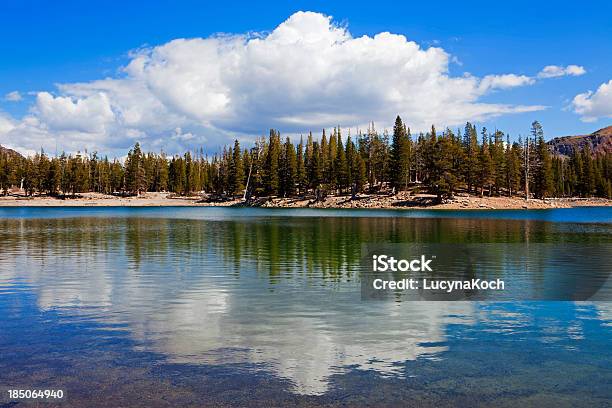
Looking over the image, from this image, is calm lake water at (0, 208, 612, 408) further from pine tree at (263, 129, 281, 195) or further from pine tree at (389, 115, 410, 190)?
pine tree at (263, 129, 281, 195)

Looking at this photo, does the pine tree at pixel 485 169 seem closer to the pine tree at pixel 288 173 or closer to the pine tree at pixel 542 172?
the pine tree at pixel 542 172

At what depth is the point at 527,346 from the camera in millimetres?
13398

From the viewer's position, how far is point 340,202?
13675cm

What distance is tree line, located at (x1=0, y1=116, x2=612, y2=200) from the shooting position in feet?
429

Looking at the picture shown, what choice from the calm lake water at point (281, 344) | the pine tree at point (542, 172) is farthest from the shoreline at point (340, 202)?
the calm lake water at point (281, 344)

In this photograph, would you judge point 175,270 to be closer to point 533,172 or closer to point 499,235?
point 499,235

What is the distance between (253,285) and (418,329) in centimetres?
966

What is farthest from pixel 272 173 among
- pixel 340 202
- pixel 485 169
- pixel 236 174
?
pixel 485 169

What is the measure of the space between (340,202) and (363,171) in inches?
502

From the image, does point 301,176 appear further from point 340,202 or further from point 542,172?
point 542,172

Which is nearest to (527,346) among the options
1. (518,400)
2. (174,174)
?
(518,400)

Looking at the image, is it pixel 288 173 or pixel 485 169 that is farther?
pixel 288 173

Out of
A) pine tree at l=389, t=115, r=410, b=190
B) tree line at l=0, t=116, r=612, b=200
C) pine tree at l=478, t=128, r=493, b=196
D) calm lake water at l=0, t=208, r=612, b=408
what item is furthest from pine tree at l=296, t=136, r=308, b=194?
calm lake water at l=0, t=208, r=612, b=408

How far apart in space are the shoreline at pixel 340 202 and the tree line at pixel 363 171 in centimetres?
423
